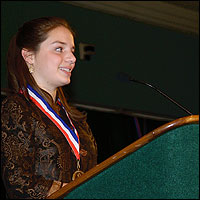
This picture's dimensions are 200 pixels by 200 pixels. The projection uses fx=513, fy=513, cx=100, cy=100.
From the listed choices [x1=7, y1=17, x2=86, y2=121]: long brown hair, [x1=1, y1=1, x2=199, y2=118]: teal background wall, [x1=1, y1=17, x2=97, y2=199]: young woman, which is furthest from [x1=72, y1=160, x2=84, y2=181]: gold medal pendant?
[x1=1, y1=1, x2=199, y2=118]: teal background wall

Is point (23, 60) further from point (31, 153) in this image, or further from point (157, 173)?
point (157, 173)

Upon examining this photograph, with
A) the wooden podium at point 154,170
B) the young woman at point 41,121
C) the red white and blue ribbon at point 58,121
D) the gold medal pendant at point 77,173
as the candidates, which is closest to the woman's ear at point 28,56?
the young woman at point 41,121

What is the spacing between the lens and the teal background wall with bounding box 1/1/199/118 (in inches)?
193

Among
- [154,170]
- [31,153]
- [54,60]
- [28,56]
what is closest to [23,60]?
[28,56]

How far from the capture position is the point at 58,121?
1861 mm

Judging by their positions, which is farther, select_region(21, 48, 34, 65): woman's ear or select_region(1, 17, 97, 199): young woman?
select_region(21, 48, 34, 65): woman's ear

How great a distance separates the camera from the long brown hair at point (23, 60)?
195cm

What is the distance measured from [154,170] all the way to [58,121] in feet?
2.58

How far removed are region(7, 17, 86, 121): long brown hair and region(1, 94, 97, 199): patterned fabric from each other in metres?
0.10

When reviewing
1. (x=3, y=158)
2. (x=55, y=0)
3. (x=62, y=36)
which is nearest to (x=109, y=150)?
(x=55, y=0)

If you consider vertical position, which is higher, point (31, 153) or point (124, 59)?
point (124, 59)

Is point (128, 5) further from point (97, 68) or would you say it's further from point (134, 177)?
point (134, 177)

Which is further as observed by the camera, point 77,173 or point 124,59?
point 124,59

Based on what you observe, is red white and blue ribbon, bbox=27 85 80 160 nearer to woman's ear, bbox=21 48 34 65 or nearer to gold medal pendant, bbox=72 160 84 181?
gold medal pendant, bbox=72 160 84 181
